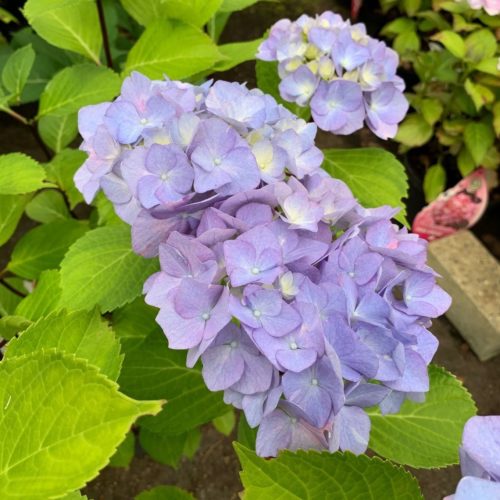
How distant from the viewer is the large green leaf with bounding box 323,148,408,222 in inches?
36.3

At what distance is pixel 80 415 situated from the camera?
0.36 m

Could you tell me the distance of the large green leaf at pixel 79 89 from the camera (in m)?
0.90

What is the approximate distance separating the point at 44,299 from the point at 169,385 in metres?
0.20

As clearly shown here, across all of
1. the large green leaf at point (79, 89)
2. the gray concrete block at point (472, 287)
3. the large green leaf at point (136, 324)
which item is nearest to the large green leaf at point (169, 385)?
the large green leaf at point (136, 324)

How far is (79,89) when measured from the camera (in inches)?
36.3

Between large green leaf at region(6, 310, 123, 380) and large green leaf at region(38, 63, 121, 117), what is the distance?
1.43ft

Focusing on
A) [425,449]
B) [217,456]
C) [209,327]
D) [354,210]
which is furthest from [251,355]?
[217,456]

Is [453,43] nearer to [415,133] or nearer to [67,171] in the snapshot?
[415,133]

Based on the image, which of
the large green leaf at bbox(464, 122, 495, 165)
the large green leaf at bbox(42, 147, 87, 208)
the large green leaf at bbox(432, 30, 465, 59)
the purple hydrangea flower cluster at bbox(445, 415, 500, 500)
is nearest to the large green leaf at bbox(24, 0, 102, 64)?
the large green leaf at bbox(42, 147, 87, 208)

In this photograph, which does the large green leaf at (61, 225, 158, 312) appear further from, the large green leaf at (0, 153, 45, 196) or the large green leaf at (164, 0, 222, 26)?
the large green leaf at (164, 0, 222, 26)

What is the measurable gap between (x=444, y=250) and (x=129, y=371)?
4.30 ft

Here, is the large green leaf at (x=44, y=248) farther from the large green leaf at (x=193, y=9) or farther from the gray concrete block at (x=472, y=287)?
the gray concrete block at (x=472, y=287)

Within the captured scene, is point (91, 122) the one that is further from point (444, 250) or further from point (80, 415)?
point (444, 250)

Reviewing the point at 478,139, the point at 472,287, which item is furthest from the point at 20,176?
the point at 478,139
